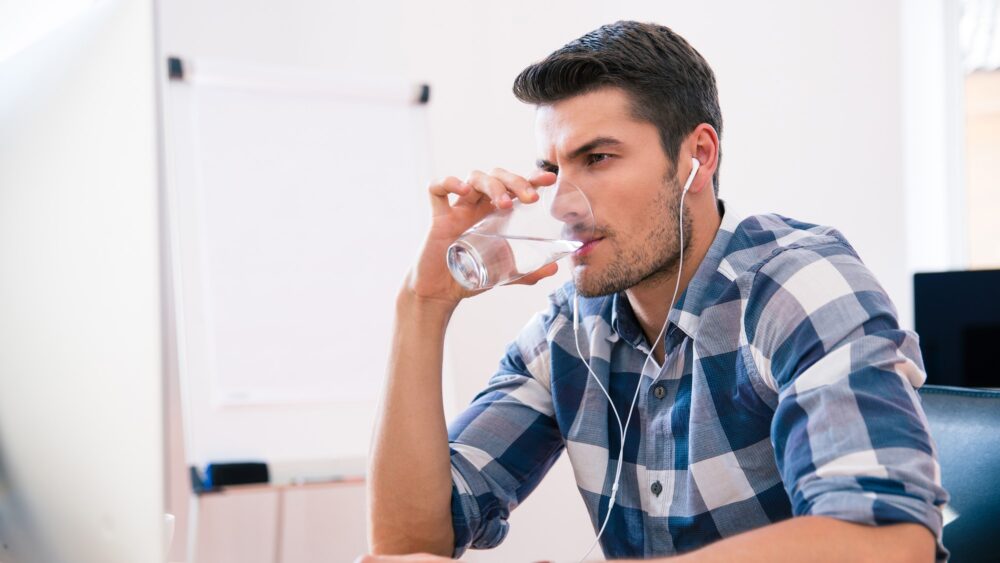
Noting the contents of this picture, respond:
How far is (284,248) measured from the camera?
2.31m

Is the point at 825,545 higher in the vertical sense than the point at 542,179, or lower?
lower

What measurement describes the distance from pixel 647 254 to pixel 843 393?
1.45ft

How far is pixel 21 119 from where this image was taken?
59 centimetres

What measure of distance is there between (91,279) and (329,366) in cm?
181

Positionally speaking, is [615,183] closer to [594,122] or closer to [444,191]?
[594,122]

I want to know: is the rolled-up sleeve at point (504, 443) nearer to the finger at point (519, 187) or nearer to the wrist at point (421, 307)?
the wrist at point (421, 307)

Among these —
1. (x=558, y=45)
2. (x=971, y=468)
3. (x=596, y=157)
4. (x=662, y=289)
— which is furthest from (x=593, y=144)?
(x=558, y=45)

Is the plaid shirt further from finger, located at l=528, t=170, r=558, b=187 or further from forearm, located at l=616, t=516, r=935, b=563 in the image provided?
finger, located at l=528, t=170, r=558, b=187

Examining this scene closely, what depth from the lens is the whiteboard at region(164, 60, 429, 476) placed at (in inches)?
86.2

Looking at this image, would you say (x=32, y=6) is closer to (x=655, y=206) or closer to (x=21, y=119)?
(x=21, y=119)

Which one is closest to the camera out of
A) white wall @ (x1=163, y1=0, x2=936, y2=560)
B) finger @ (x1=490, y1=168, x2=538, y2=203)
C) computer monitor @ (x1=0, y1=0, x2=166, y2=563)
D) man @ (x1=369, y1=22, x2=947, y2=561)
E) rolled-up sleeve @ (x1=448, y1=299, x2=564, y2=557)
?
computer monitor @ (x1=0, y1=0, x2=166, y2=563)

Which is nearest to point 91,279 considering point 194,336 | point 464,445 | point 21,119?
point 21,119

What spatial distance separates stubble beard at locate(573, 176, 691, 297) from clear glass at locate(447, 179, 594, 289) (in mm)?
68

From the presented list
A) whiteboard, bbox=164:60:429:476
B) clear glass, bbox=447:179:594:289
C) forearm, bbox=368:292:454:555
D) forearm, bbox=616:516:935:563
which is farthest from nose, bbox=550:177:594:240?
whiteboard, bbox=164:60:429:476
